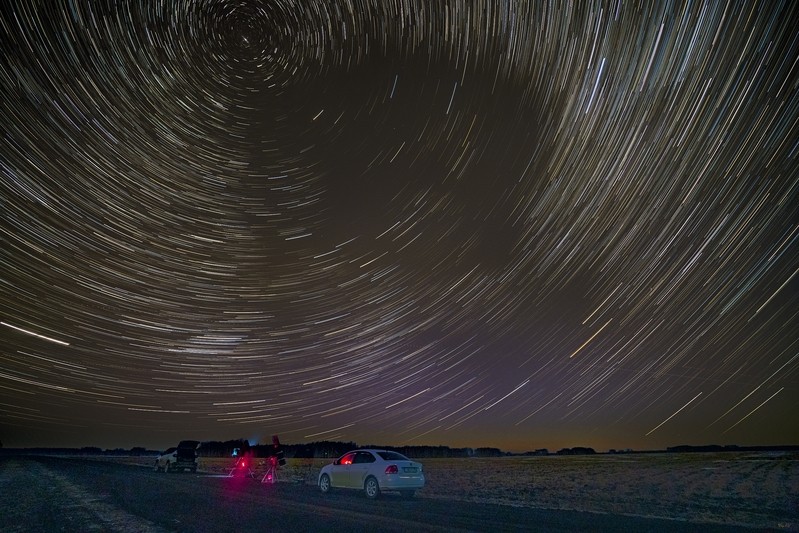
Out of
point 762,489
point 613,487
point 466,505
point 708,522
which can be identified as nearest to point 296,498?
point 466,505

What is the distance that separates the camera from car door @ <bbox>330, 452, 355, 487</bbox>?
18.6 meters

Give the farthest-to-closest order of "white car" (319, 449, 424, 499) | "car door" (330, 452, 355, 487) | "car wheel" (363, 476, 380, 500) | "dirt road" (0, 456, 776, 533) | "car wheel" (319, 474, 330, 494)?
"car wheel" (319, 474, 330, 494)
"car door" (330, 452, 355, 487)
"car wheel" (363, 476, 380, 500)
"white car" (319, 449, 424, 499)
"dirt road" (0, 456, 776, 533)

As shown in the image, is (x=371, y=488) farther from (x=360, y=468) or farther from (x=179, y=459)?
(x=179, y=459)

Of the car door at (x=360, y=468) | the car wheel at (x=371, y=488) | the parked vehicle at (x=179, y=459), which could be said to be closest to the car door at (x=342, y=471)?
the car door at (x=360, y=468)

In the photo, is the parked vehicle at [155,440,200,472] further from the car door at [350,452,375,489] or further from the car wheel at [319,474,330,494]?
the car door at [350,452,375,489]

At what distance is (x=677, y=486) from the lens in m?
22.5

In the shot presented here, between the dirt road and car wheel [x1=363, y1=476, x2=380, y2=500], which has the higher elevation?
car wheel [x1=363, y1=476, x2=380, y2=500]

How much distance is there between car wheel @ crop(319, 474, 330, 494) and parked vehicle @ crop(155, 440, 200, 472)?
19226 millimetres

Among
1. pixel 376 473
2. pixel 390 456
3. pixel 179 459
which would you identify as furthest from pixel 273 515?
pixel 179 459

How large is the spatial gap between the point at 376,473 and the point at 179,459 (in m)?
22.8

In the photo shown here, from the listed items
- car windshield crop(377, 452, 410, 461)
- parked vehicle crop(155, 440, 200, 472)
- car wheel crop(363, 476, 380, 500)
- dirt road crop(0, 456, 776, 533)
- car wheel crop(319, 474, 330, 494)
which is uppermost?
parked vehicle crop(155, 440, 200, 472)

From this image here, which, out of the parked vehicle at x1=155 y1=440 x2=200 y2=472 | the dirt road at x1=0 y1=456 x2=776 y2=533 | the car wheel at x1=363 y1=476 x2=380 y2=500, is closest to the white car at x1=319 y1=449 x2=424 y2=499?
the car wheel at x1=363 y1=476 x2=380 y2=500

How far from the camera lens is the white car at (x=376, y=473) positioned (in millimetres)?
16984

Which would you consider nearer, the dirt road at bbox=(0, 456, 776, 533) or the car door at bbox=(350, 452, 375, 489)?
the dirt road at bbox=(0, 456, 776, 533)
